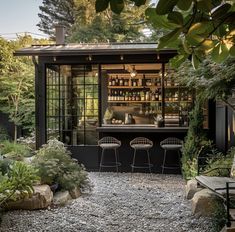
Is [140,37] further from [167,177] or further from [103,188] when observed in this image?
[103,188]

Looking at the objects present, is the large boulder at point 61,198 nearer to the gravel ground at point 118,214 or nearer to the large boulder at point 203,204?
the gravel ground at point 118,214

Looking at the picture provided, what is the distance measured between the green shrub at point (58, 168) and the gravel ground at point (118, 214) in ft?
1.00

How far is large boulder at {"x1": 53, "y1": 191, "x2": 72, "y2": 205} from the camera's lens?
5.21m

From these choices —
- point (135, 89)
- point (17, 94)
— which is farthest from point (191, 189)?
point (17, 94)

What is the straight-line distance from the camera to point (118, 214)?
5.00 metres

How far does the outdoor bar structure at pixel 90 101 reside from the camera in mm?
8430

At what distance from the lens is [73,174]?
599 centimetres

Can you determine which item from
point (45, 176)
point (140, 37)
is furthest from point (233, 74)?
point (140, 37)

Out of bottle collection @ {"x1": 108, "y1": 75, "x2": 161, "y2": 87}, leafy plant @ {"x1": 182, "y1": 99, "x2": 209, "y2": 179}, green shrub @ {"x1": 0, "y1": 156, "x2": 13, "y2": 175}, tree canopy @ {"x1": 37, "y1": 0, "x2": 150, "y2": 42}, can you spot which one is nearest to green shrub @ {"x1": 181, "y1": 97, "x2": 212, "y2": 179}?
leafy plant @ {"x1": 182, "y1": 99, "x2": 209, "y2": 179}

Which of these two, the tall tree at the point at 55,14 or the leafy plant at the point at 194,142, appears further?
the tall tree at the point at 55,14

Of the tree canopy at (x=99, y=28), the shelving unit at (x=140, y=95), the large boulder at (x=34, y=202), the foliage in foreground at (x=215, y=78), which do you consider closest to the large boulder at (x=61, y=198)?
the large boulder at (x=34, y=202)

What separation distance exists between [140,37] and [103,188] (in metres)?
13.5

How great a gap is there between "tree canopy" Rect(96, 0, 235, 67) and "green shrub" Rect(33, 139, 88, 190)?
4711mm

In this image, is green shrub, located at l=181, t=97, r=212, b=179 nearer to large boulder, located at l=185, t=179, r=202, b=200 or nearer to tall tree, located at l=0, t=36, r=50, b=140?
large boulder, located at l=185, t=179, r=202, b=200
